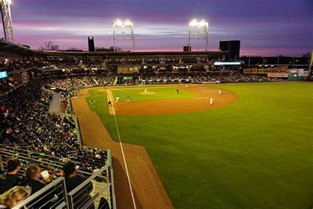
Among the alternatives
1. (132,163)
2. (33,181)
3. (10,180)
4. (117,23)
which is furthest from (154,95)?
(33,181)

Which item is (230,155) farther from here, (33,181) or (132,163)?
(33,181)

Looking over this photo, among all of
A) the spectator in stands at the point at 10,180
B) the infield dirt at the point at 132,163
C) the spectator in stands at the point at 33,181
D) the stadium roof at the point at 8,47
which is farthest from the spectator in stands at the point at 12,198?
the stadium roof at the point at 8,47

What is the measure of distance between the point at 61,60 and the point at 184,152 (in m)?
61.4

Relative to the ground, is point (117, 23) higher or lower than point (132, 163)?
higher

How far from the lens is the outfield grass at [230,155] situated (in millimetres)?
11591

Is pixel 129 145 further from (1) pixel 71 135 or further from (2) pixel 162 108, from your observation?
(2) pixel 162 108

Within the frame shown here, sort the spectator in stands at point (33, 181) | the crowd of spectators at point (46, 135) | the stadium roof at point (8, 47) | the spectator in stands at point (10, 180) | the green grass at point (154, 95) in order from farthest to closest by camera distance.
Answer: the green grass at point (154, 95) < the stadium roof at point (8, 47) < the crowd of spectators at point (46, 135) < the spectator in stands at point (10, 180) < the spectator in stands at point (33, 181)

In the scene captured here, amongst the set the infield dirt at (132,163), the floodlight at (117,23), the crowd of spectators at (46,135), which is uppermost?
the floodlight at (117,23)

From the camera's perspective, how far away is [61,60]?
2685 inches

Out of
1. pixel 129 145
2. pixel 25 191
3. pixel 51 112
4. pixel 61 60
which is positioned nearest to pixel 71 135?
pixel 129 145

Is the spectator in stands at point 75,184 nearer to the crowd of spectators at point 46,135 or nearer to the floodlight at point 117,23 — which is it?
the crowd of spectators at point 46,135

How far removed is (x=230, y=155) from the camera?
53.5 feet

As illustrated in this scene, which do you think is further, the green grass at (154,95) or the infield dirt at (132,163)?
the green grass at (154,95)

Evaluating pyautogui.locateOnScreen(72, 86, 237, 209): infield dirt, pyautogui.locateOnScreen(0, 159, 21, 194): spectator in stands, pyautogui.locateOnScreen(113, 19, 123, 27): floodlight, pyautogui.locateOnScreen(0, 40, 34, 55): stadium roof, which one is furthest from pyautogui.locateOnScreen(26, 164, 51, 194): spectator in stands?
pyautogui.locateOnScreen(113, 19, 123, 27): floodlight
